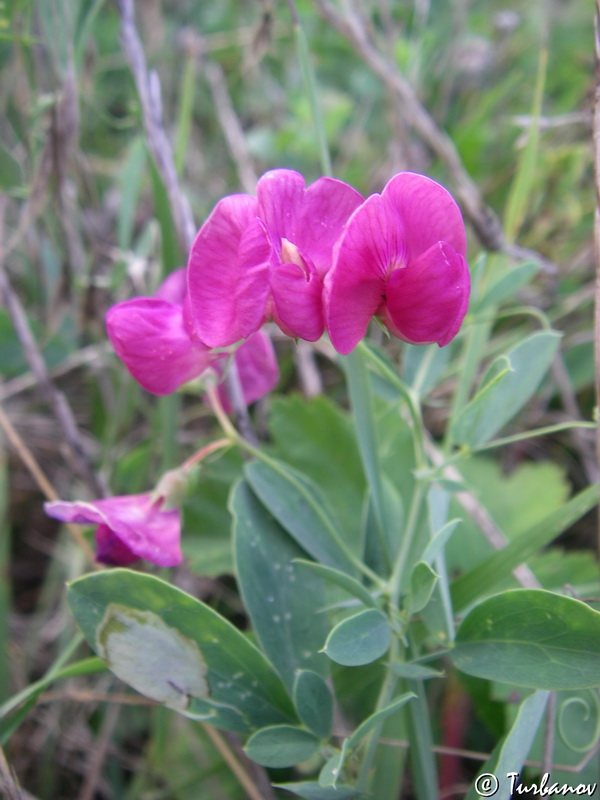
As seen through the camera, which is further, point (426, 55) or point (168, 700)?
point (426, 55)

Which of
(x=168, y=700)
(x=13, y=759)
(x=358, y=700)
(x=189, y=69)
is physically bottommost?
(x=13, y=759)

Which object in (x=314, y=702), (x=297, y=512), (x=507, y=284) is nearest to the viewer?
(x=314, y=702)

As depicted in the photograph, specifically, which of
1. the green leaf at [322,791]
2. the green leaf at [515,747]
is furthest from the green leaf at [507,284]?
the green leaf at [322,791]

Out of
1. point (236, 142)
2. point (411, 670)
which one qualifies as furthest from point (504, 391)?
point (236, 142)

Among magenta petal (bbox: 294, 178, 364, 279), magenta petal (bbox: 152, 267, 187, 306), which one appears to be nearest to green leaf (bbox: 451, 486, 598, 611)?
magenta petal (bbox: 294, 178, 364, 279)

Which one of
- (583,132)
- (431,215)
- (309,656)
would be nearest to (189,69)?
Answer: (431,215)

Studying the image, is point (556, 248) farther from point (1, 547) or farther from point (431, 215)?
point (1, 547)

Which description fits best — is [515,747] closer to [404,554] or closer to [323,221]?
[404,554]
